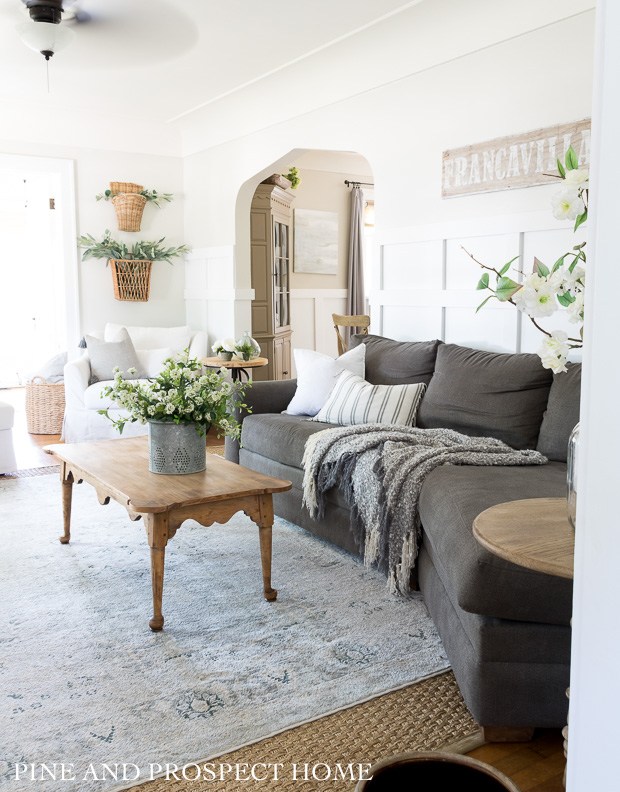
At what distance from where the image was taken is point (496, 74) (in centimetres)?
399

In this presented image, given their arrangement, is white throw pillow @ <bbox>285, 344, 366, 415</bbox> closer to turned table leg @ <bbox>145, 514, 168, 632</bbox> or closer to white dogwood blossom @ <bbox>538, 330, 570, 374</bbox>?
turned table leg @ <bbox>145, 514, 168, 632</bbox>

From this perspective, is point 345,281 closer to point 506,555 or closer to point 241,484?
point 241,484

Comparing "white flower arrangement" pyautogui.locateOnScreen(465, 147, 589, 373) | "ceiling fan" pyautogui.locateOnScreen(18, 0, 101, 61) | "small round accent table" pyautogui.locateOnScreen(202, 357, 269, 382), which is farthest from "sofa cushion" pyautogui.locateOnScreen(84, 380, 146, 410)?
"white flower arrangement" pyautogui.locateOnScreen(465, 147, 589, 373)

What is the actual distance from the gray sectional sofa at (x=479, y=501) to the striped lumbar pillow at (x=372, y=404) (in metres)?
0.08

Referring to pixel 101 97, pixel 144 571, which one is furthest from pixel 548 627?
pixel 101 97

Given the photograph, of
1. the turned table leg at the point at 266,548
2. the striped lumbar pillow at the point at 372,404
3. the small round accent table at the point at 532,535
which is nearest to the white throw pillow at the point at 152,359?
the striped lumbar pillow at the point at 372,404

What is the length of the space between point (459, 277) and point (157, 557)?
249cm

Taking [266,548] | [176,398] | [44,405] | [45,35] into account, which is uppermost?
[45,35]

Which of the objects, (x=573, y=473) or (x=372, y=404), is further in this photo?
(x=372, y=404)

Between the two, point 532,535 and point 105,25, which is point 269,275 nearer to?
point 105,25

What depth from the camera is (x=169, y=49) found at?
4.92 metres

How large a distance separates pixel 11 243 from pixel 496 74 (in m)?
6.82

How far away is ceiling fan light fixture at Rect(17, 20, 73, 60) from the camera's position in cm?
418

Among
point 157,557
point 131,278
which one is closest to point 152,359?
point 131,278
